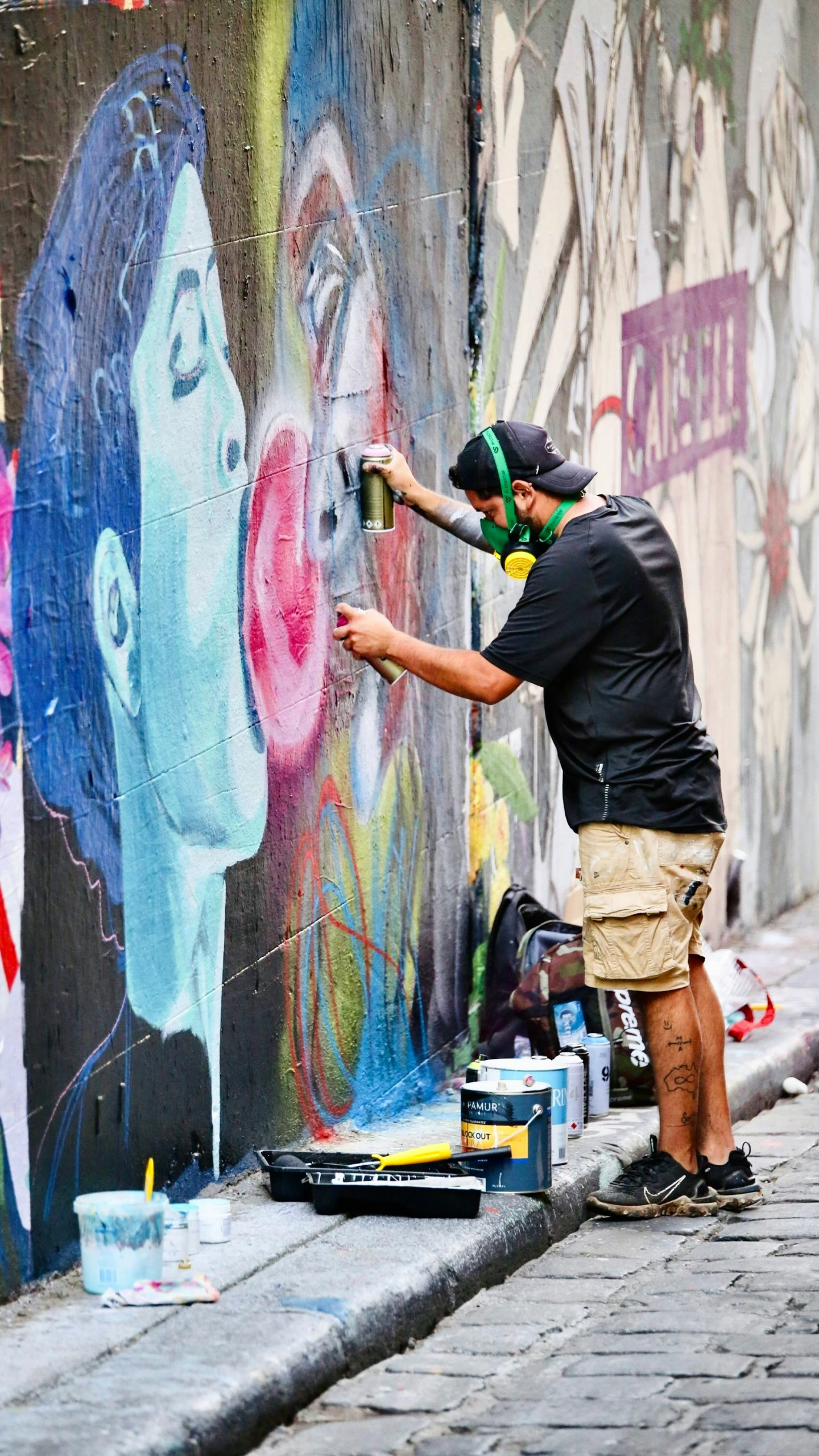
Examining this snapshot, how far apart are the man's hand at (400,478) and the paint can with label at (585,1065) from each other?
1586mm

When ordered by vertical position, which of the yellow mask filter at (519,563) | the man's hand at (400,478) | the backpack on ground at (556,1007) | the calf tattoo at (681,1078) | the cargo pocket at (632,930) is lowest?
the backpack on ground at (556,1007)

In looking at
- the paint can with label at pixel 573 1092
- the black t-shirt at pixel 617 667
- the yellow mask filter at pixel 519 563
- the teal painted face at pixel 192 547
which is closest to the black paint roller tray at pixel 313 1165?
the paint can with label at pixel 573 1092

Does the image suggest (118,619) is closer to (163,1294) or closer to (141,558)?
(141,558)

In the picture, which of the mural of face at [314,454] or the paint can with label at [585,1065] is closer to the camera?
the mural of face at [314,454]

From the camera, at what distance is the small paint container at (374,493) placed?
6.31m

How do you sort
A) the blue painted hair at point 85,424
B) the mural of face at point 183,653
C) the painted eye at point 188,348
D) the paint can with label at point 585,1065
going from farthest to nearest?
the paint can with label at point 585,1065, the painted eye at point 188,348, the mural of face at point 183,653, the blue painted hair at point 85,424

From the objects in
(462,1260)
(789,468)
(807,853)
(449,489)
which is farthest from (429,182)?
(807,853)

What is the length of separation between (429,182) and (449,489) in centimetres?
86

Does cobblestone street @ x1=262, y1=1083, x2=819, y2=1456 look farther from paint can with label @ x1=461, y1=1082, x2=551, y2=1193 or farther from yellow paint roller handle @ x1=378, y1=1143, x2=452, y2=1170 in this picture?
yellow paint roller handle @ x1=378, y1=1143, x2=452, y2=1170

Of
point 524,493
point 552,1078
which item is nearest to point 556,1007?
point 552,1078

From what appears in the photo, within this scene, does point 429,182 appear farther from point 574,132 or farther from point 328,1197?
point 328,1197

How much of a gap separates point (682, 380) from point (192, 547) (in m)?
4.33

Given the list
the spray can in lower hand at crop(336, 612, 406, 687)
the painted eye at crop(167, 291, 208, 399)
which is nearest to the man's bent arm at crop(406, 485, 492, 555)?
the spray can in lower hand at crop(336, 612, 406, 687)

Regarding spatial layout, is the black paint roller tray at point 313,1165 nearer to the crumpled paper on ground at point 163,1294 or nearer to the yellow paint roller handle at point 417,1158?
the yellow paint roller handle at point 417,1158
